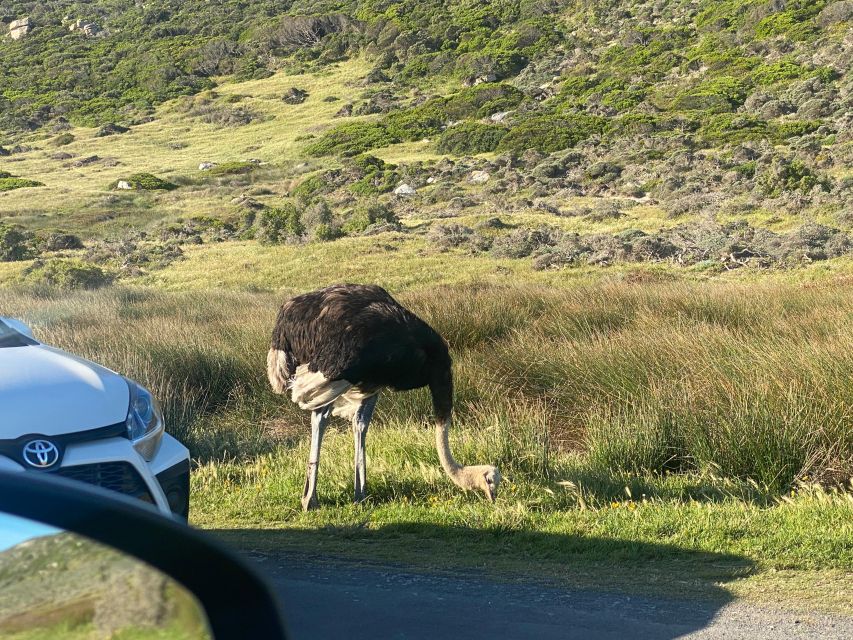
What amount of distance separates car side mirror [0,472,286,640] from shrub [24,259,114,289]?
73.3 feet

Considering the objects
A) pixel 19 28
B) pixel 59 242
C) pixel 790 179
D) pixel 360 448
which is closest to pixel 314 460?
pixel 360 448

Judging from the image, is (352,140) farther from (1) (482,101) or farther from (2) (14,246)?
(2) (14,246)

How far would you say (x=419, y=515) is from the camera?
6.69 meters

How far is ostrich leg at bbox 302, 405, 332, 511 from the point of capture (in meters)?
6.89

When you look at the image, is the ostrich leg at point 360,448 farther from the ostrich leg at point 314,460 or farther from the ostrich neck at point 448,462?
the ostrich neck at point 448,462

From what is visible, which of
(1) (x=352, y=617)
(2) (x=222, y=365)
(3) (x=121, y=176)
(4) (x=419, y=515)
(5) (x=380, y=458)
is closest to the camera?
(1) (x=352, y=617)

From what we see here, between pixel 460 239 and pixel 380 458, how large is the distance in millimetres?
23367

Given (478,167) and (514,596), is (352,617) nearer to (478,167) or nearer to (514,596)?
(514,596)

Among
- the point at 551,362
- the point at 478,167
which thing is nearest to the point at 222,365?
the point at 551,362

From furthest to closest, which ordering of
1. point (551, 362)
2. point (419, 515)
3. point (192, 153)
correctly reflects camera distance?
point (192, 153), point (551, 362), point (419, 515)

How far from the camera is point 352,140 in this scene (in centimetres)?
5841

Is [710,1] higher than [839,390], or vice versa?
[839,390]

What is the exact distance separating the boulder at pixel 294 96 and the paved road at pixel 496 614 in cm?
6914

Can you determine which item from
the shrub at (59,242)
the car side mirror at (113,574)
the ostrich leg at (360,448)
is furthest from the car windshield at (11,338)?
the shrub at (59,242)
